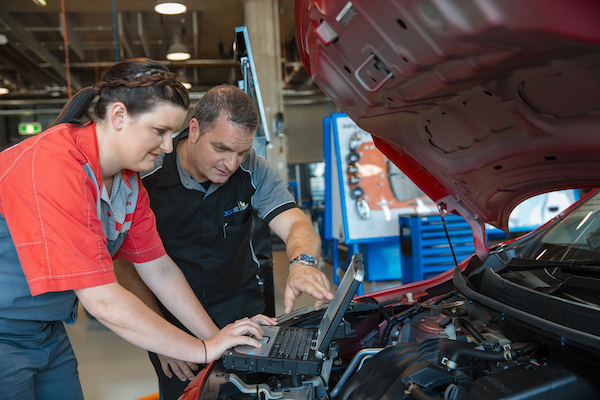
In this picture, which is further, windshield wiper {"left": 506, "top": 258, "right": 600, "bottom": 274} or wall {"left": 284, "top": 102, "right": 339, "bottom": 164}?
wall {"left": 284, "top": 102, "right": 339, "bottom": 164}

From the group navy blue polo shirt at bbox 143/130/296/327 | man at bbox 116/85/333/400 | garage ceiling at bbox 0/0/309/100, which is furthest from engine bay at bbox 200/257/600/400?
garage ceiling at bbox 0/0/309/100

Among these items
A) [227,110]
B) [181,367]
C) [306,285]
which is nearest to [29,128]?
[227,110]

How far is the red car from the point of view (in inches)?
27.2

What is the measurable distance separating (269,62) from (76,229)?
237 inches

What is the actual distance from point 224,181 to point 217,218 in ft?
0.61

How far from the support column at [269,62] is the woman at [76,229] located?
539 centimetres

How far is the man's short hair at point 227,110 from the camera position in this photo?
5.26ft

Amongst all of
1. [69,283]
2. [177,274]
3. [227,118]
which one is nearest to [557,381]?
[69,283]

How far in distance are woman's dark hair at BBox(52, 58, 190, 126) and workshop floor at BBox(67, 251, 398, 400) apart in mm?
2113

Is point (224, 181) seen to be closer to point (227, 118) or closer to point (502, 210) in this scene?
point (227, 118)

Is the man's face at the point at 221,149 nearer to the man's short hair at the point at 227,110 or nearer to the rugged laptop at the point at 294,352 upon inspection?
the man's short hair at the point at 227,110

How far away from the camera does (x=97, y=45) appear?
8.59 m

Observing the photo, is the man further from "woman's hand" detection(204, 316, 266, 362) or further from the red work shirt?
the red work shirt

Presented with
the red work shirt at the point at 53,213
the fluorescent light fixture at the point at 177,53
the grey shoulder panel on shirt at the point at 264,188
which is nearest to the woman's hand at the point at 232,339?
the red work shirt at the point at 53,213
